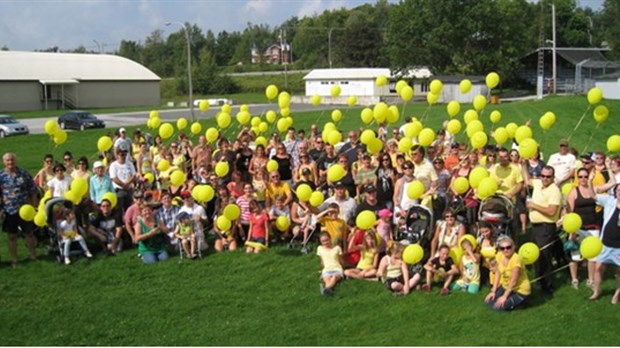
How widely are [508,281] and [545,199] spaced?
1.18 m

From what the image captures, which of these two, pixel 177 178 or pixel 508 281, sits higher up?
pixel 177 178

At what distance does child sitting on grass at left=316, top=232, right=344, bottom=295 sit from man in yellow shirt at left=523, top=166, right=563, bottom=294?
2510mm

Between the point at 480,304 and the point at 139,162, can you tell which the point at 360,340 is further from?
the point at 139,162

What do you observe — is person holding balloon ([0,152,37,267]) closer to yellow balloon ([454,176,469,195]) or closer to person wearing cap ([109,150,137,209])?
person wearing cap ([109,150,137,209])

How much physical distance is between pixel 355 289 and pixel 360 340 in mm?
1473

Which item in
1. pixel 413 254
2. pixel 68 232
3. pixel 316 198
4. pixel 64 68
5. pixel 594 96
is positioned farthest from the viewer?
pixel 64 68

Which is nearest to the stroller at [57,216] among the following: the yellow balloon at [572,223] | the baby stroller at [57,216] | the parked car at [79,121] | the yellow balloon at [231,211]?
the baby stroller at [57,216]

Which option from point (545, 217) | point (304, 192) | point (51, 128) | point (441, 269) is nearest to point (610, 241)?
point (545, 217)

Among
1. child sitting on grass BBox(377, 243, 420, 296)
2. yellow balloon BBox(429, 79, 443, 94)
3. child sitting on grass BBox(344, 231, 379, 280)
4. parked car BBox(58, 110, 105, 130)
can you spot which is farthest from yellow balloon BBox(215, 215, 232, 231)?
parked car BBox(58, 110, 105, 130)

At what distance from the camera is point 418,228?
331 inches

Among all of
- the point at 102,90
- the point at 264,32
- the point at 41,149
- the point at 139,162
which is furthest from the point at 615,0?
the point at 264,32

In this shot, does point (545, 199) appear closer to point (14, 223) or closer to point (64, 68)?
point (14, 223)

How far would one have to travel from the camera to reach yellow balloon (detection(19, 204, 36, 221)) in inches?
363

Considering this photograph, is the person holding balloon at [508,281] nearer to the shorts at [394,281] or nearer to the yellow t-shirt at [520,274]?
the yellow t-shirt at [520,274]
